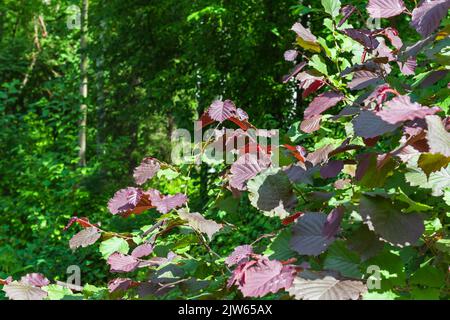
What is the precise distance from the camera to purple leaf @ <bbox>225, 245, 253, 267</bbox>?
1.39 metres

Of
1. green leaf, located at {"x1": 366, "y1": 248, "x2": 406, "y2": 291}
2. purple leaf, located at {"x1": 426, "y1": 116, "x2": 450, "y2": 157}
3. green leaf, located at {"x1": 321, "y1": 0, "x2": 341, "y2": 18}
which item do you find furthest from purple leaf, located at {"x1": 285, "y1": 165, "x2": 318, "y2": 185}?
green leaf, located at {"x1": 321, "y1": 0, "x2": 341, "y2": 18}

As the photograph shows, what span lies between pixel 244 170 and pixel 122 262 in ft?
1.28

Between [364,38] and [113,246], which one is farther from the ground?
[364,38]

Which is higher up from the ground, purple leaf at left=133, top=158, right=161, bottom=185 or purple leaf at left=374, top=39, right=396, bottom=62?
purple leaf at left=374, top=39, right=396, bottom=62

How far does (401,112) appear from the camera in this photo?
44.1 inches

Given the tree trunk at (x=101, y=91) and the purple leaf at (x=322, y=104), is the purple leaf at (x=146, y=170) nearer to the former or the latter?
the purple leaf at (x=322, y=104)

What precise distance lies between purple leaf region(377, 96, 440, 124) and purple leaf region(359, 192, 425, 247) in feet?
0.63

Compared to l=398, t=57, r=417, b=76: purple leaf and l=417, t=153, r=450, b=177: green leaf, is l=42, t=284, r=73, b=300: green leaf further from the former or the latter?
l=398, t=57, r=417, b=76: purple leaf

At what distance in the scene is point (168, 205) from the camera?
1.65 m

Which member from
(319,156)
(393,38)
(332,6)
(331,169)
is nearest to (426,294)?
(331,169)

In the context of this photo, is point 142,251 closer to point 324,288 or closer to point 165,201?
point 165,201

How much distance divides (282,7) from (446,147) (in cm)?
618
